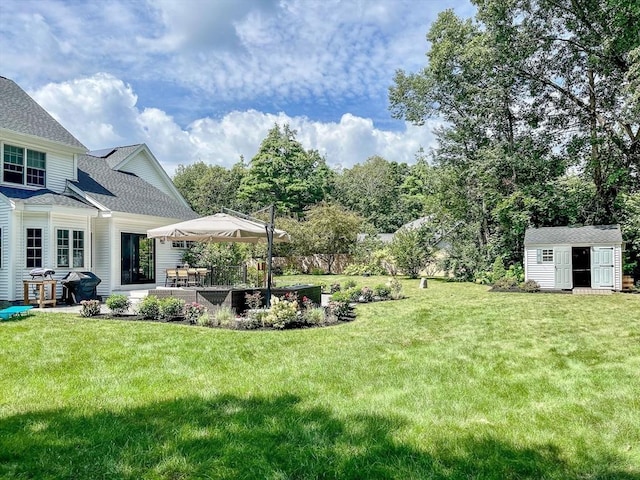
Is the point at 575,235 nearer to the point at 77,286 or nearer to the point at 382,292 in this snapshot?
the point at 382,292

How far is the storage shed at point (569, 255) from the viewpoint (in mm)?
17375

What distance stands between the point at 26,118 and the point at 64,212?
4.14m

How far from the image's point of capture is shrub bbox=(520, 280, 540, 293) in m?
17.8

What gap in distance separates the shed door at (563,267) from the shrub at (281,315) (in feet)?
46.8

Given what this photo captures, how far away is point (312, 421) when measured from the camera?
3.84 m

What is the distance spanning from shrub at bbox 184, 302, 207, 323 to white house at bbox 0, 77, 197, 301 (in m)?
6.57

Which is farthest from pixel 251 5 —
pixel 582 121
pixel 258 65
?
pixel 582 121

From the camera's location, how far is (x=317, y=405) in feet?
14.0

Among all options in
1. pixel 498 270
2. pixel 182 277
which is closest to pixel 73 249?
pixel 182 277

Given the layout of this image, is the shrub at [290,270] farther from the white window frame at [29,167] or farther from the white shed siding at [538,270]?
the white window frame at [29,167]

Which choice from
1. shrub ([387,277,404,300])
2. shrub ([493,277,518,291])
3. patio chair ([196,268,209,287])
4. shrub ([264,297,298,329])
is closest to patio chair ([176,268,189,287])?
patio chair ([196,268,209,287])

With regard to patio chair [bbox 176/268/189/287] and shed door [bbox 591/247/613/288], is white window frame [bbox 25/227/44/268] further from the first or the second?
shed door [bbox 591/247/613/288]

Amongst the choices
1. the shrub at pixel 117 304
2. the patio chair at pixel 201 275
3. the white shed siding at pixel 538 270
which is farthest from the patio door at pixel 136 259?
the white shed siding at pixel 538 270

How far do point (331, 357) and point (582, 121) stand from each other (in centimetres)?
2104
